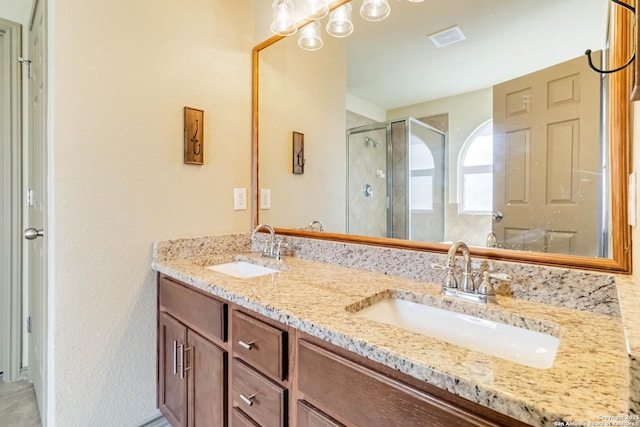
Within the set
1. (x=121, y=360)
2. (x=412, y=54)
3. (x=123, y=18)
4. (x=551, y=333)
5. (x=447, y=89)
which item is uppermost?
(x=123, y=18)

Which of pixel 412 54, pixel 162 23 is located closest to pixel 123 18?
pixel 162 23

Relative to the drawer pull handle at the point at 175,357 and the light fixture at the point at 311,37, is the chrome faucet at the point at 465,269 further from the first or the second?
the light fixture at the point at 311,37

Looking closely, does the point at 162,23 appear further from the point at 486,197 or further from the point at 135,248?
the point at 486,197

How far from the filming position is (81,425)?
4.32 feet

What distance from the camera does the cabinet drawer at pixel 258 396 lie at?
2.84ft

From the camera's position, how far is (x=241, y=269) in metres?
1.63

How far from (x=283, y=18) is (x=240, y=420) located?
1.77 m

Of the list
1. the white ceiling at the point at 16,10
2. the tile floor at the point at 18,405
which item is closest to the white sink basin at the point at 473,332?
the tile floor at the point at 18,405

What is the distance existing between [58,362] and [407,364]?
1.42 metres

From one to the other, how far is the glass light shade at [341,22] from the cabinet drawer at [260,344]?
1341 mm

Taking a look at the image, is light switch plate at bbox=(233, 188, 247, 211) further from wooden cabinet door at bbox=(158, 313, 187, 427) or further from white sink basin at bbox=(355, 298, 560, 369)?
white sink basin at bbox=(355, 298, 560, 369)

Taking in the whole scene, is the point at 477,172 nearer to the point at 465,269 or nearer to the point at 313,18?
the point at 465,269

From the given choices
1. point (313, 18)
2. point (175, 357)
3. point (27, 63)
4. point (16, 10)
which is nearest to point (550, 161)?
point (313, 18)

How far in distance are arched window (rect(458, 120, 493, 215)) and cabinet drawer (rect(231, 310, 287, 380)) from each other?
790 mm
